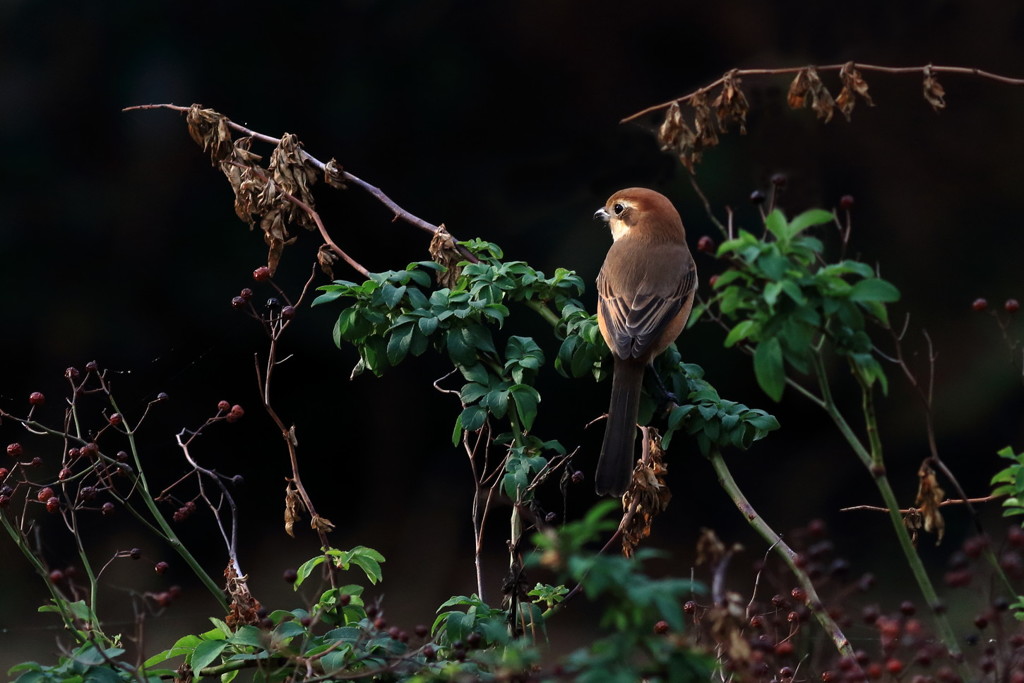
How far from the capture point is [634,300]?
372 cm

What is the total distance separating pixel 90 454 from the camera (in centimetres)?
318

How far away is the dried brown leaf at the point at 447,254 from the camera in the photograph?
11.8ft

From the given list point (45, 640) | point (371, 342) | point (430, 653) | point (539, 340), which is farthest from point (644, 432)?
point (45, 640)

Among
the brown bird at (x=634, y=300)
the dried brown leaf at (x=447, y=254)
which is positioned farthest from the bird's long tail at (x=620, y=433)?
the dried brown leaf at (x=447, y=254)

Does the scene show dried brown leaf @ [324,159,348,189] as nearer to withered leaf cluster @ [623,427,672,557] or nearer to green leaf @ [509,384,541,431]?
green leaf @ [509,384,541,431]

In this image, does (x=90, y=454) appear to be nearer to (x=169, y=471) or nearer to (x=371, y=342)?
(x=371, y=342)

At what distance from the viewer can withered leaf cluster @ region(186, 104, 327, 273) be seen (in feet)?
12.0

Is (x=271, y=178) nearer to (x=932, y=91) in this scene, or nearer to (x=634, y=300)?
(x=634, y=300)

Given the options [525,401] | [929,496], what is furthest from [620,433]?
[929,496]

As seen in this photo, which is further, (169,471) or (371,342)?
(169,471)

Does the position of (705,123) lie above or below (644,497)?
above

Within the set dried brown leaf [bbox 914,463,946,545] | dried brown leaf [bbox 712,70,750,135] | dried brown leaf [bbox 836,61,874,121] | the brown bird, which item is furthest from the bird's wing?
dried brown leaf [bbox 914,463,946,545]

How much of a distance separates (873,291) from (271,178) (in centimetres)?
211

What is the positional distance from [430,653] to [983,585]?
1166 millimetres
